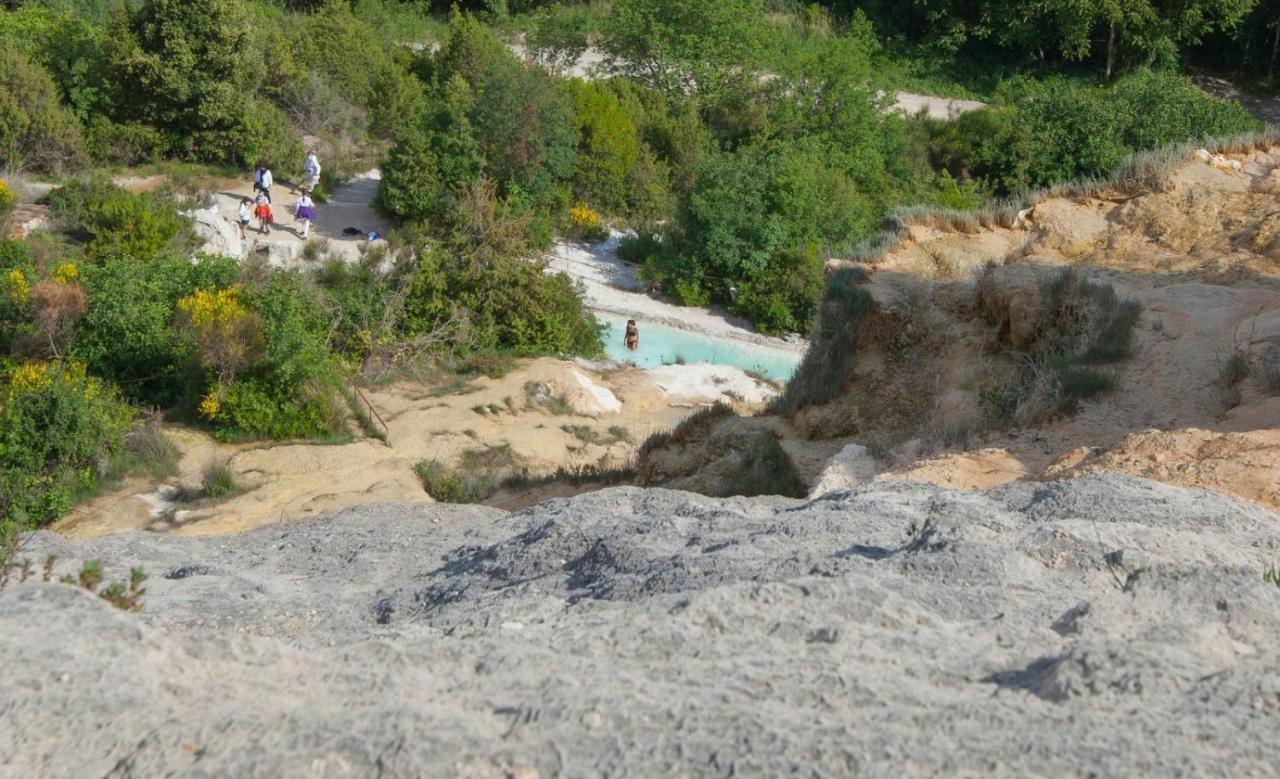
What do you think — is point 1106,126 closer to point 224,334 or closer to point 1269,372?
point 1269,372

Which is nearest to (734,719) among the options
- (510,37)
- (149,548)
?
(149,548)

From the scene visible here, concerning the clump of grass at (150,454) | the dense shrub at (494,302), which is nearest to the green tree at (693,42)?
the dense shrub at (494,302)

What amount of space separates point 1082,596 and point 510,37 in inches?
1396

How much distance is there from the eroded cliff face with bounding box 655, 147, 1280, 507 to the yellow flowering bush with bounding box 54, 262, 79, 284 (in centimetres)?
923

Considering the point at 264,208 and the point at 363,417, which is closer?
the point at 363,417

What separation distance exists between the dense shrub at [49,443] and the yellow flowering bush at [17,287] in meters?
2.06

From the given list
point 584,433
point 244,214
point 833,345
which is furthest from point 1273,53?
point 833,345

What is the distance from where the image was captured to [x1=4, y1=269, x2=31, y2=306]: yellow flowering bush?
55.6 ft

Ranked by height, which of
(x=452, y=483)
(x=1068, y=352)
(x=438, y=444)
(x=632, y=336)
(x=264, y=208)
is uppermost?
(x=1068, y=352)

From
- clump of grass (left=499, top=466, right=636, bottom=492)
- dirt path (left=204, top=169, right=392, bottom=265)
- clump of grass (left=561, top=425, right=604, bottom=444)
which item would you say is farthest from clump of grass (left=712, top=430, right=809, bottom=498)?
dirt path (left=204, top=169, right=392, bottom=265)

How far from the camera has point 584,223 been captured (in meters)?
28.7

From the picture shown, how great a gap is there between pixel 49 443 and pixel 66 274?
4082 mm

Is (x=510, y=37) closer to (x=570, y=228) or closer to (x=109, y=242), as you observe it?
(x=570, y=228)

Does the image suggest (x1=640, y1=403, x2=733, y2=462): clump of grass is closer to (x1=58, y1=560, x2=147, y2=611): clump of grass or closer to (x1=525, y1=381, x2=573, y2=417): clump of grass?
(x1=525, y1=381, x2=573, y2=417): clump of grass
